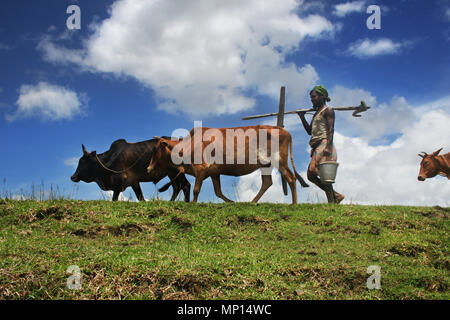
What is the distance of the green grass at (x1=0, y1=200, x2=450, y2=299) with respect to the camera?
5.50 meters

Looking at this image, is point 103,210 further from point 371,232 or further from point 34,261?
point 371,232

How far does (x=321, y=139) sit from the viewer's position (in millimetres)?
11719

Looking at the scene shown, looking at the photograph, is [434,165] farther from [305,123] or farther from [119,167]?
[119,167]

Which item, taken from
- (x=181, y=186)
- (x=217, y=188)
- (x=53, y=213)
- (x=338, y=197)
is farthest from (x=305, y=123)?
(x=53, y=213)

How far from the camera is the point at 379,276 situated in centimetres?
594

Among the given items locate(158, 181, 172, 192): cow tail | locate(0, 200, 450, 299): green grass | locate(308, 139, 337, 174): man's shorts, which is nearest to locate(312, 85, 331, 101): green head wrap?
locate(308, 139, 337, 174): man's shorts

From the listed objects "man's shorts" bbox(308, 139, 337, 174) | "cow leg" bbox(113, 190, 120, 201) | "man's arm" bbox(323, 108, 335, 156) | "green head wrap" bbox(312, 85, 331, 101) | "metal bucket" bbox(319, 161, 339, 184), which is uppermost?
"green head wrap" bbox(312, 85, 331, 101)

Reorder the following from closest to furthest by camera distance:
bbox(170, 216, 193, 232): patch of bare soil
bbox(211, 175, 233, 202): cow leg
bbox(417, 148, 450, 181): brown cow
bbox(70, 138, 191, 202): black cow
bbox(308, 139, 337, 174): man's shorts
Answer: bbox(170, 216, 193, 232): patch of bare soil < bbox(211, 175, 233, 202): cow leg < bbox(308, 139, 337, 174): man's shorts < bbox(70, 138, 191, 202): black cow < bbox(417, 148, 450, 181): brown cow

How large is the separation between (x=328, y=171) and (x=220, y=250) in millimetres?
5166

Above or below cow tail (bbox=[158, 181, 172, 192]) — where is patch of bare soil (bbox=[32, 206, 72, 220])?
below

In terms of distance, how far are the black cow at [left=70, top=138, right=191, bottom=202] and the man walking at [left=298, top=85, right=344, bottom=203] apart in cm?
364

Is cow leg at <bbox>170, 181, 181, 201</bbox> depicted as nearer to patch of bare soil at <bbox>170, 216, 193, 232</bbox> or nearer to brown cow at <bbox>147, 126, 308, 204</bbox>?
brown cow at <bbox>147, 126, 308, 204</bbox>
